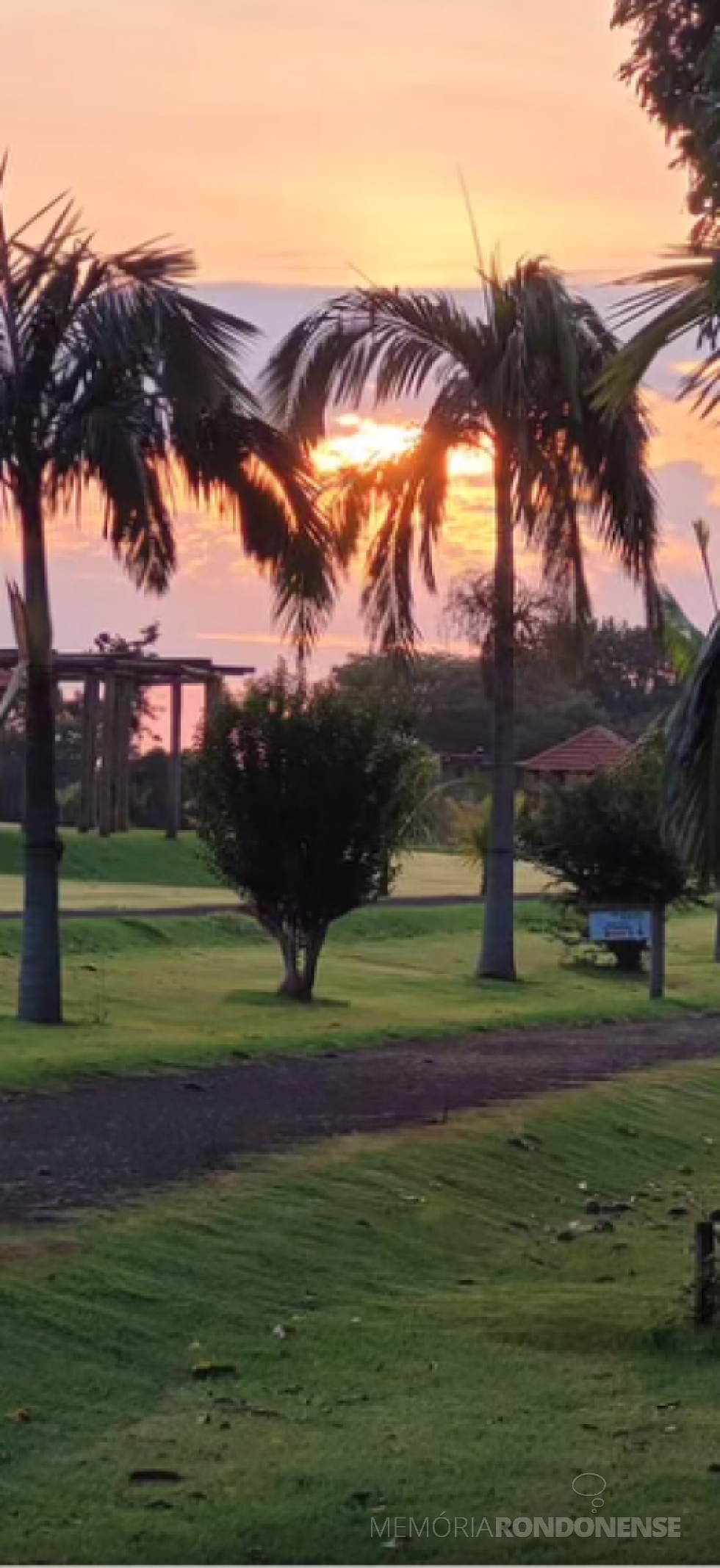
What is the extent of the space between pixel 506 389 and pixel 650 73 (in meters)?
12.7

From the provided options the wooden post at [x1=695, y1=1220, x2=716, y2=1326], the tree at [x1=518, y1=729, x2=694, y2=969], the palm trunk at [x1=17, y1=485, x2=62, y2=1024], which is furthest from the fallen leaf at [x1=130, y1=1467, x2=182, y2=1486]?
the tree at [x1=518, y1=729, x2=694, y2=969]

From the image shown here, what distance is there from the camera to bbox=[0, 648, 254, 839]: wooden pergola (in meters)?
43.7

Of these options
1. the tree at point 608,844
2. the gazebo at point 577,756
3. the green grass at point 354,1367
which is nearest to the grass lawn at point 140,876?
the tree at point 608,844

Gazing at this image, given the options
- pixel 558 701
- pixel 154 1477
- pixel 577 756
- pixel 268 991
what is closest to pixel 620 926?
pixel 268 991

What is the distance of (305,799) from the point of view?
20.8m

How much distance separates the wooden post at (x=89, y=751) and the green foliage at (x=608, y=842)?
1787 cm

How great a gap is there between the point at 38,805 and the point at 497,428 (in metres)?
8.07

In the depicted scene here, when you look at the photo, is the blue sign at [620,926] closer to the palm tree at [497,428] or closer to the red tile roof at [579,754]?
the palm tree at [497,428]

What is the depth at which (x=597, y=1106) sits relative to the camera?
14078mm

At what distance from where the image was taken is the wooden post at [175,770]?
45.2 meters

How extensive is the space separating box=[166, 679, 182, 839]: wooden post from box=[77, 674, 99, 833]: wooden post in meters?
1.59

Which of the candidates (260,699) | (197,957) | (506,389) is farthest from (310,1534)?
(197,957)

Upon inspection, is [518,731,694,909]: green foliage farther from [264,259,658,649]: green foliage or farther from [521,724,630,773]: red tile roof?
[521,724,630,773]: red tile roof

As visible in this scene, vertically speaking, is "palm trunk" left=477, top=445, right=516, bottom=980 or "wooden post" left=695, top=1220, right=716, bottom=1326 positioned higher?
"palm trunk" left=477, top=445, right=516, bottom=980
